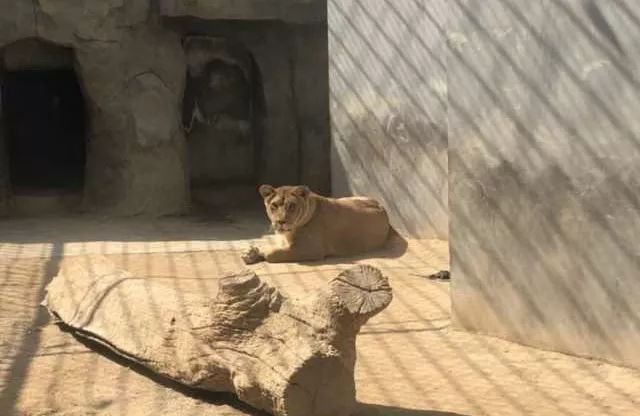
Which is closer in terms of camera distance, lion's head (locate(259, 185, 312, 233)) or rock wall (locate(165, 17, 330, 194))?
lion's head (locate(259, 185, 312, 233))

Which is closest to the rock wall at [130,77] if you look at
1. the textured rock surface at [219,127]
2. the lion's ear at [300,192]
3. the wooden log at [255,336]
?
the textured rock surface at [219,127]

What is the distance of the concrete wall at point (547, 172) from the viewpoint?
154 inches

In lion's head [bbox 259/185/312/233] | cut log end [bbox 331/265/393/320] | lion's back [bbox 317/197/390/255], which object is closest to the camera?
cut log end [bbox 331/265/393/320]

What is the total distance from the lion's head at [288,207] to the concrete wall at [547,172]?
8.33ft

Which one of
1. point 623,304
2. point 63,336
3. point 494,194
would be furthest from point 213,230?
point 623,304

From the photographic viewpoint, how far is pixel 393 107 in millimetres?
8531

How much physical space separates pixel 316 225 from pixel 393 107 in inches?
72.2

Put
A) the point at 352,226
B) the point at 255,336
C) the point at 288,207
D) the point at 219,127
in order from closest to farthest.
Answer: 1. the point at 255,336
2. the point at 288,207
3. the point at 352,226
4. the point at 219,127

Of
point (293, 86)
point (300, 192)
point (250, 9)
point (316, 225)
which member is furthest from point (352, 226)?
point (293, 86)

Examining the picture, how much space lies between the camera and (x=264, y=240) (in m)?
8.70

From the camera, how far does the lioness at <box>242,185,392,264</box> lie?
23.7 ft

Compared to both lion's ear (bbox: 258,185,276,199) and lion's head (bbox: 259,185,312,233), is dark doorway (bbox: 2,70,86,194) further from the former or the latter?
lion's head (bbox: 259,185,312,233)

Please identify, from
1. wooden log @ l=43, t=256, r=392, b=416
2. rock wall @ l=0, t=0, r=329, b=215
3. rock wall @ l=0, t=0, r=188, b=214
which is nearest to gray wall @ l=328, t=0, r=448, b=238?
rock wall @ l=0, t=0, r=329, b=215

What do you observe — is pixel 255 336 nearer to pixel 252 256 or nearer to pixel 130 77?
pixel 252 256
